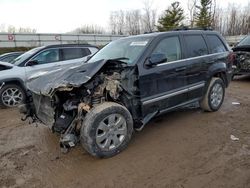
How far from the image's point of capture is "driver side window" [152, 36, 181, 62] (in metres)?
4.60

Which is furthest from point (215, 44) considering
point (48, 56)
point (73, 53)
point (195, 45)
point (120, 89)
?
point (48, 56)

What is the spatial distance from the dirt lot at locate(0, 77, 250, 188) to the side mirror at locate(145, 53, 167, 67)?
50.0 inches

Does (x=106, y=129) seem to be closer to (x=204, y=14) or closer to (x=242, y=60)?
(x=242, y=60)

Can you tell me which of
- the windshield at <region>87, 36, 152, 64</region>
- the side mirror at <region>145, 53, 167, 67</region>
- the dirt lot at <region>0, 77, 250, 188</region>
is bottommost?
the dirt lot at <region>0, 77, 250, 188</region>

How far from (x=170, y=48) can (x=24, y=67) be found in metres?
4.40

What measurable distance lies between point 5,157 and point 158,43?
3.06 meters

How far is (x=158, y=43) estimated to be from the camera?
457 centimetres

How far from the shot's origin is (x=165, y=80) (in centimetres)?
454

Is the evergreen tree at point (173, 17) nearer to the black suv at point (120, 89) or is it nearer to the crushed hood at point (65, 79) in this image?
the black suv at point (120, 89)

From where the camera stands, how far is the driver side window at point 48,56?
7700 millimetres

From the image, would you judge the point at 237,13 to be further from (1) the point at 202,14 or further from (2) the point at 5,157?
(2) the point at 5,157

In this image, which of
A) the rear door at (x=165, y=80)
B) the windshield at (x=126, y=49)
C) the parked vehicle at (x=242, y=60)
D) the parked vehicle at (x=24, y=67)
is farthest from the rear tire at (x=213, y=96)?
the parked vehicle at (x=242, y=60)

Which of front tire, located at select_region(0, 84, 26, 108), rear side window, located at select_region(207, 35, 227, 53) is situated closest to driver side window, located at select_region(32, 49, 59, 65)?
front tire, located at select_region(0, 84, 26, 108)

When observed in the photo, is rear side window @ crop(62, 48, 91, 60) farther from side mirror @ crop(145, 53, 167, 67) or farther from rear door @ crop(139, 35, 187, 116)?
side mirror @ crop(145, 53, 167, 67)
